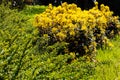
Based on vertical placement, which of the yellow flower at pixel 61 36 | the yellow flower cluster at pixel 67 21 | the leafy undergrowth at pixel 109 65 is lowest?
the leafy undergrowth at pixel 109 65

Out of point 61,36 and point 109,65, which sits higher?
point 61,36

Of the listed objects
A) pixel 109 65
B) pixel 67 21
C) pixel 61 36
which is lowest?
pixel 109 65

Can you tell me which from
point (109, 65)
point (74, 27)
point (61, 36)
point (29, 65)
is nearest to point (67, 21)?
point (74, 27)

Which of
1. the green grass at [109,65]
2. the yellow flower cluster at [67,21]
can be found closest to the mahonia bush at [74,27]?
the yellow flower cluster at [67,21]

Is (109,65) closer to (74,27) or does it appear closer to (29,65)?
(74,27)

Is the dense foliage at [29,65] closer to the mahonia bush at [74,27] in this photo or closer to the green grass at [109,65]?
the green grass at [109,65]

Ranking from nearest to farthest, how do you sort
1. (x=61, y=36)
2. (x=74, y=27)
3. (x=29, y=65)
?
(x=29, y=65)
(x=61, y=36)
(x=74, y=27)

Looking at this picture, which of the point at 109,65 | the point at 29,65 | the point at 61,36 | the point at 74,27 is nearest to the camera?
the point at 29,65

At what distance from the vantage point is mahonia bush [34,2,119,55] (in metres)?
8.32

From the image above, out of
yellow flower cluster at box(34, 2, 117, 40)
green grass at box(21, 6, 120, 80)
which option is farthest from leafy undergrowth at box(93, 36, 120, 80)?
yellow flower cluster at box(34, 2, 117, 40)

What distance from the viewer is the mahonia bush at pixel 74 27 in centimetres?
832

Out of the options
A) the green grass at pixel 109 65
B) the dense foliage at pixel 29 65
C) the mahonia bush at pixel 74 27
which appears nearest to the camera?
the dense foliage at pixel 29 65

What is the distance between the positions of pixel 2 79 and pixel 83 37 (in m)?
4.67

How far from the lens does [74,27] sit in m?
8.39
